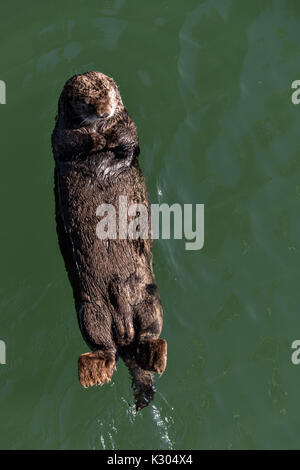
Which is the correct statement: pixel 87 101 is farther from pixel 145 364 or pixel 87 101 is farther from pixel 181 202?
pixel 145 364

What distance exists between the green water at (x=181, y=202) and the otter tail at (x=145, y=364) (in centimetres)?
19

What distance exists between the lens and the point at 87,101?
23.9ft

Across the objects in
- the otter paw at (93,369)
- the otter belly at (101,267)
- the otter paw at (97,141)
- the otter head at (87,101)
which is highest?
the otter head at (87,101)

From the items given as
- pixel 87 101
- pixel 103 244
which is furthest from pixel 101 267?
pixel 87 101

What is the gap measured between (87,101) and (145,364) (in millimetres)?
2329

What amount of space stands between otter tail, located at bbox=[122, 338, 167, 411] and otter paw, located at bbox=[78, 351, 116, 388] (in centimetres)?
27

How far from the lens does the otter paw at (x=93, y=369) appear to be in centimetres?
659

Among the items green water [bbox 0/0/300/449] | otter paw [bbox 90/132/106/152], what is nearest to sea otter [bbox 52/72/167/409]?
otter paw [bbox 90/132/106/152]

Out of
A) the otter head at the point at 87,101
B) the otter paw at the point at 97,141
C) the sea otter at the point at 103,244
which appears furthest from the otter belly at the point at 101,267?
the otter head at the point at 87,101

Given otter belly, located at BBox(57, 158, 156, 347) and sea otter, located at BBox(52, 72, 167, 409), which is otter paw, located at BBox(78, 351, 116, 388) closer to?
sea otter, located at BBox(52, 72, 167, 409)

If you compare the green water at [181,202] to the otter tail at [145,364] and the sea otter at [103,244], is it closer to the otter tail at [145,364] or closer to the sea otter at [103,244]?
the otter tail at [145,364]

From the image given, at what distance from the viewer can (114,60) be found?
8.91 metres

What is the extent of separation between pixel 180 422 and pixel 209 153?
2.70 m

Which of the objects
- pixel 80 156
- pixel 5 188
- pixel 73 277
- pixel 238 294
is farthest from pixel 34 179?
pixel 238 294
